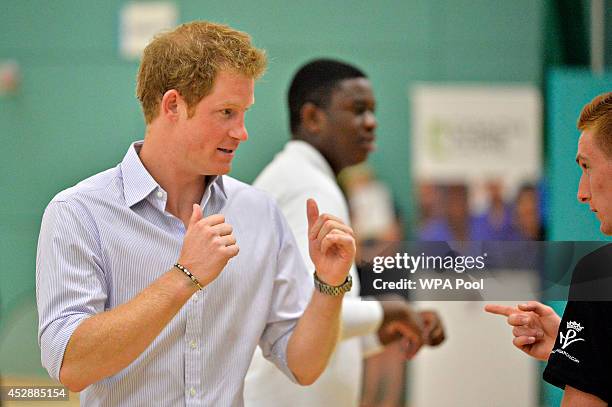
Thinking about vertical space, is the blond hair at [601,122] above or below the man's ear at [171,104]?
below

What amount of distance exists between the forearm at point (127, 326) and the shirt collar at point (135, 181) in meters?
0.24

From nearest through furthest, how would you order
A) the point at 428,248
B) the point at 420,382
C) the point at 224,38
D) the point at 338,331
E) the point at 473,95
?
the point at 224,38 → the point at 338,331 → the point at 428,248 → the point at 473,95 → the point at 420,382

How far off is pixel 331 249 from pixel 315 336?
20 cm

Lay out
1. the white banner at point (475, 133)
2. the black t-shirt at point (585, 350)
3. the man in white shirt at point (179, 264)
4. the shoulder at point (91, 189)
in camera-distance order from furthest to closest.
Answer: the white banner at point (475, 133)
the shoulder at point (91, 189)
the man in white shirt at point (179, 264)
the black t-shirt at point (585, 350)

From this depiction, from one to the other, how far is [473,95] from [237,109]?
2.98 feet

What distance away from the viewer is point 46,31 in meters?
2.47

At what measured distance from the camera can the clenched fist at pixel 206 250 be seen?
1.70 m

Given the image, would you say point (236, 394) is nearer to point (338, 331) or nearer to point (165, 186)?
point (338, 331)

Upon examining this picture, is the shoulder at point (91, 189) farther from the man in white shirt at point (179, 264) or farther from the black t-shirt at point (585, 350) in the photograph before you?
the black t-shirt at point (585, 350)

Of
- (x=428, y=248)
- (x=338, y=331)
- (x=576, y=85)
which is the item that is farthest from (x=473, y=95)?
(x=338, y=331)

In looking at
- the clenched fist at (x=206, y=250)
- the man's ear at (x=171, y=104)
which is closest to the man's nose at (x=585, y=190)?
the clenched fist at (x=206, y=250)

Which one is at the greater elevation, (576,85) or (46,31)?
(46,31)

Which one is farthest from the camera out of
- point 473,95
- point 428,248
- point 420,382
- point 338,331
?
point 420,382

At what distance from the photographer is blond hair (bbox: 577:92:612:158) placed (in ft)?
5.67
